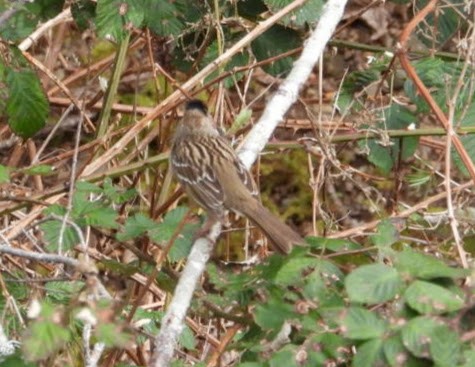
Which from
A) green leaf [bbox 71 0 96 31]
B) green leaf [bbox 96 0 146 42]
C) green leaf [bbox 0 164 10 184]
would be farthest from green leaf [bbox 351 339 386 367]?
green leaf [bbox 71 0 96 31]

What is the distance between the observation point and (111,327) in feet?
7.98

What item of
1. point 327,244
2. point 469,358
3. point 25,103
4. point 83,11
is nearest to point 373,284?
point 469,358

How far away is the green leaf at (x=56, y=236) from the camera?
3416mm

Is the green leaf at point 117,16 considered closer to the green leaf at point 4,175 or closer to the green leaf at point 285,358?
the green leaf at point 4,175

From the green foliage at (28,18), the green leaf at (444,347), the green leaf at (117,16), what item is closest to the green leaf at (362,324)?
the green leaf at (444,347)

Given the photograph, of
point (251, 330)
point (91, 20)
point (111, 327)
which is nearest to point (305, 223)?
point (91, 20)

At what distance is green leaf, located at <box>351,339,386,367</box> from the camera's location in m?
2.71

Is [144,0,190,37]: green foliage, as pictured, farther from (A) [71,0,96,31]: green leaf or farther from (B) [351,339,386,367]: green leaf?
(B) [351,339,386,367]: green leaf

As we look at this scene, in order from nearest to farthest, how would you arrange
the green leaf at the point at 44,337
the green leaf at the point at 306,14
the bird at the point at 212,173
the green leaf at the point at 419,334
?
the green leaf at the point at 44,337
the green leaf at the point at 419,334
the bird at the point at 212,173
the green leaf at the point at 306,14

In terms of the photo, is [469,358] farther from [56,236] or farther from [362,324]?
[56,236]

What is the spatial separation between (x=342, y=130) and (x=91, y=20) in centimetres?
128

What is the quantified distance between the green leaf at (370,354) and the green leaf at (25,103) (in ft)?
6.57

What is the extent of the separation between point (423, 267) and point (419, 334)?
203 millimetres

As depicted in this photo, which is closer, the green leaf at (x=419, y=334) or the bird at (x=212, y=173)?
the green leaf at (x=419, y=334)
